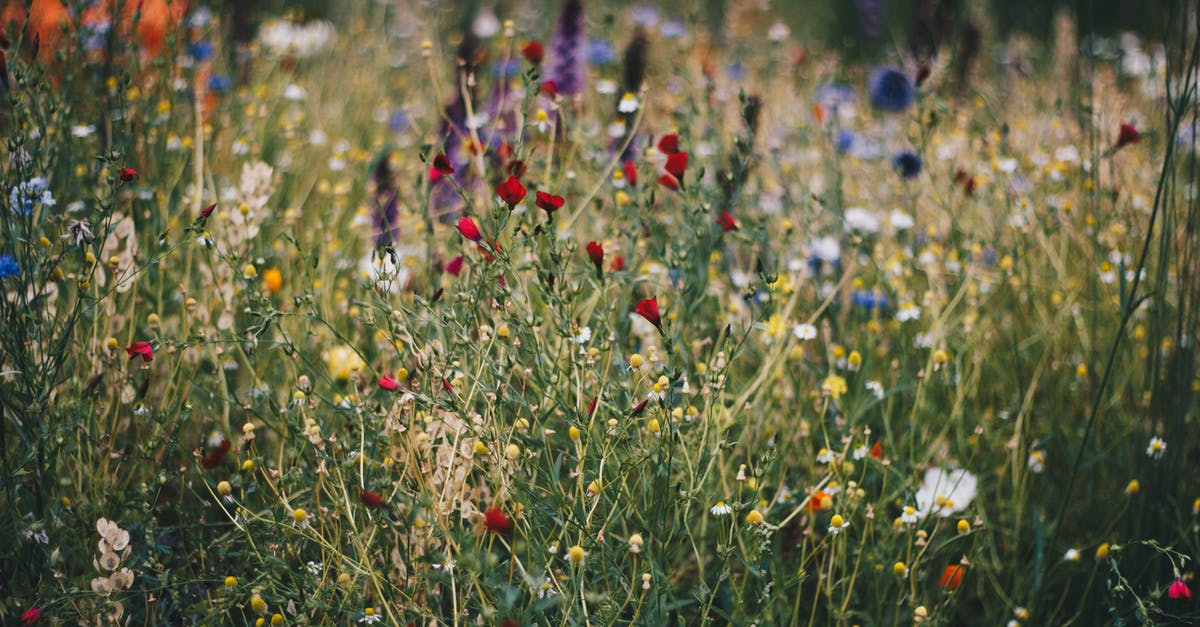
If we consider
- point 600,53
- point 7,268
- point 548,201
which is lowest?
point 7,268

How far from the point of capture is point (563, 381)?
1588mm

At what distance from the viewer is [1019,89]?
15.1ft

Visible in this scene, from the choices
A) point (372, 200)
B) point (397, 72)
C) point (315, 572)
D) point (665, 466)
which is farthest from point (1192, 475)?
point (397, 72)

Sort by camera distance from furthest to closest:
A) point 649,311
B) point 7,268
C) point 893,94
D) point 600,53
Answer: point 893,94, point 600,53, point 7,268, point 649,311

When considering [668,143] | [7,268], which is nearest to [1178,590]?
[668,143]

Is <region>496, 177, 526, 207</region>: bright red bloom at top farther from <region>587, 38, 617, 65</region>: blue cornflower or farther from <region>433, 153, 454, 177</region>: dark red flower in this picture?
<region>587, 38, 617, 65</region>: blue cornflower

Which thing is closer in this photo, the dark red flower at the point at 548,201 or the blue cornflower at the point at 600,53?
the dark red flower at the point at 548,201

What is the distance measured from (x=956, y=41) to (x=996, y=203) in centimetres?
209

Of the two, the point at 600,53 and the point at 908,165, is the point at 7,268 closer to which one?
the point at 908,165

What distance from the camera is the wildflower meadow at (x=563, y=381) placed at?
1.38 m

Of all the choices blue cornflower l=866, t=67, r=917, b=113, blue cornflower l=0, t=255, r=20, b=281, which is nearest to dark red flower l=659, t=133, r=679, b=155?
blue cornflower l=0, t=255, r=20, b=281

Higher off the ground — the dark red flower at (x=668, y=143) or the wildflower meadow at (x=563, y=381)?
the dark red flower at (x=668, y=143)

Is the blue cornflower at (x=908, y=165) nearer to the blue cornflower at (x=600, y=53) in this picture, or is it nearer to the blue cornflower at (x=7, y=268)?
the blue cornflower at (x=600, y=53)

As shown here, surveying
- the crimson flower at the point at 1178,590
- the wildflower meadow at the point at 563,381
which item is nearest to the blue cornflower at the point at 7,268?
the wildflower meadow at the point at 563,381
